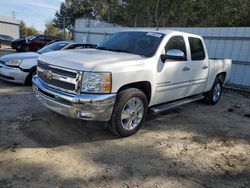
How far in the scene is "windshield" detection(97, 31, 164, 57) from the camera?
5.53 metres

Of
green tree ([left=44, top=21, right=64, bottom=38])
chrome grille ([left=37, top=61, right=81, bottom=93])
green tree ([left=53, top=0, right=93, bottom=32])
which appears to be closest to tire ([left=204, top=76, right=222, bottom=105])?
chrome grille ([left=37, top=61, right=81, bottom=93])

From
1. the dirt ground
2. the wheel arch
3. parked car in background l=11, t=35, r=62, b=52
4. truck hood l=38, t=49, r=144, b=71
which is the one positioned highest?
truck hood l=38, t=49, r=144, b=71

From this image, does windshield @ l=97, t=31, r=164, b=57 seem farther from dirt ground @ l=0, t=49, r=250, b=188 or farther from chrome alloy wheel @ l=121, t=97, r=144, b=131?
dirt ground @ l=0, t=49, r=250, b=188

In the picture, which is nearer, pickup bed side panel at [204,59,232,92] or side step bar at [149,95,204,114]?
side step bar at [149,95,204,114]

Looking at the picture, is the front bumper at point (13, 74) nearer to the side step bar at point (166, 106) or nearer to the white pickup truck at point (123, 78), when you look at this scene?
the white pickup truck at point (123, 78)

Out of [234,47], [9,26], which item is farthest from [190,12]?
[9,26]

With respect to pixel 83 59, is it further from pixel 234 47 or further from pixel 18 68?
pixel 234 47

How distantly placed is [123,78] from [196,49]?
2844 millimetres

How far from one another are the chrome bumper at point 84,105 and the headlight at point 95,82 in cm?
9

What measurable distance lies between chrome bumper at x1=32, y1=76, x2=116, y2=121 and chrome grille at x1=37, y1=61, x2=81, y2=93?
0.36 ft

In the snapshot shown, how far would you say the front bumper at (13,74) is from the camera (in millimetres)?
8200

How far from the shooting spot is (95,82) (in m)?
4.36

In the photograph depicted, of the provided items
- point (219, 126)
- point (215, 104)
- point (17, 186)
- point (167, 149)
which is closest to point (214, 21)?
point (215, 104)

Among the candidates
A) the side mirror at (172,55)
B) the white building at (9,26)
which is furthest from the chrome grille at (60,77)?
the white building at (9,26)
